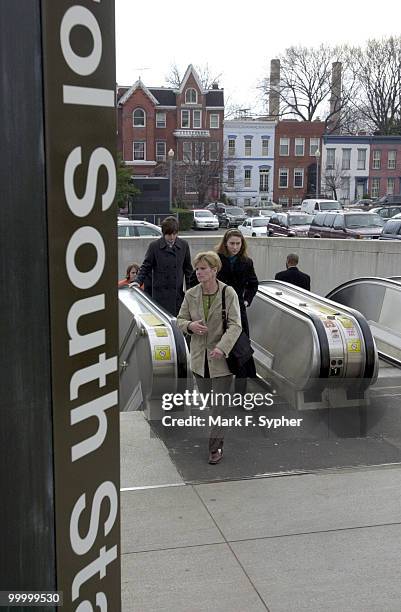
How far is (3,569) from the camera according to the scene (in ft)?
5.49

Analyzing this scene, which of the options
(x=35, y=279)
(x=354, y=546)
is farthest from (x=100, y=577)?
(x=354, y=546)

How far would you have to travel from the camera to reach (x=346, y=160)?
64.6 meters

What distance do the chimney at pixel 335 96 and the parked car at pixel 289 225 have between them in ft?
140

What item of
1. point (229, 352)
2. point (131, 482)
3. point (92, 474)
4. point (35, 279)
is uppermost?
point (35, 279)

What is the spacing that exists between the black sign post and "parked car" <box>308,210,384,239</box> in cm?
2206

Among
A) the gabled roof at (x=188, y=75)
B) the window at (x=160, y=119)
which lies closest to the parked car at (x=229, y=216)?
the window at (x=160, y=119)

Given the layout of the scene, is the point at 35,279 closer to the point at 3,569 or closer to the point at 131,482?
the point at 3,569

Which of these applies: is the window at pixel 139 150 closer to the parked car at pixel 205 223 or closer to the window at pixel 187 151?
the window at pixel 187 151

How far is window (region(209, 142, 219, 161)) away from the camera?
60.0m

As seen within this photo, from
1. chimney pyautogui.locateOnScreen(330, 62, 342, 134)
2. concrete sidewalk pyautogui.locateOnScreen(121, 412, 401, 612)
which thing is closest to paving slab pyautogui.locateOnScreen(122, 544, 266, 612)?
concrete sidewalk pyautogui.locateOnScreen(121, 412, 401, 612)

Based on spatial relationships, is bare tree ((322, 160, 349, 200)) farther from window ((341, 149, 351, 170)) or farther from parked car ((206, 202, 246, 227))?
parked car ((206, 202, 246, 227))

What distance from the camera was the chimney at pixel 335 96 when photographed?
71.9 meters

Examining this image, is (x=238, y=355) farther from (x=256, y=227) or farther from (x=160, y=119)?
(x=160, y=119)

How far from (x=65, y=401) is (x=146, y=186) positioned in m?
38.1
